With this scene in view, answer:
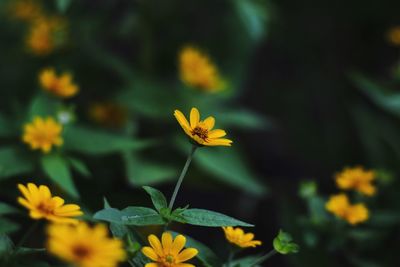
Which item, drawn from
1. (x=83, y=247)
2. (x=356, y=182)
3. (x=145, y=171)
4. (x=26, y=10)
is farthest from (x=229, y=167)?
(x=83, y=247)

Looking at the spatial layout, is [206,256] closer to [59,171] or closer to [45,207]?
[45,207]

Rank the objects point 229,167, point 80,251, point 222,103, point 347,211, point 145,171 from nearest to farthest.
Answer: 1. point 80,251
2. point 347,211
3. point 145,171
4. point 229,167
5. point 222,103

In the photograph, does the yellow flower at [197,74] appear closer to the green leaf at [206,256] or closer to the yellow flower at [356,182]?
the yellow flower at [356,182]

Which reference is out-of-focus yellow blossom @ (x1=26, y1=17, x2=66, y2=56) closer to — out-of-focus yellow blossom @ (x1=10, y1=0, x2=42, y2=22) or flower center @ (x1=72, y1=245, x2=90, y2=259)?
out-of-focus yellow blossom @ (x1=10, y1=0, x2=42, y2=22)

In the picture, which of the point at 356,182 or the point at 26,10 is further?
the point at 26,10

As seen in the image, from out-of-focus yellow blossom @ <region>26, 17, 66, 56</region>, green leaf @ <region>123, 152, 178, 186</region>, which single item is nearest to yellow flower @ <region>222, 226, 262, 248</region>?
green leaf @ <region>123, 152, 178, 186</region>

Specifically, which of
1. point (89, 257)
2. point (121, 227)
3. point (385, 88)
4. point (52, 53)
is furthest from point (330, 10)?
point (89, 257)

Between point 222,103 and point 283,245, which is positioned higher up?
point 222,103

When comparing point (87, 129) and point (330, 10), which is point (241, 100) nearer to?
point (330, 10)
